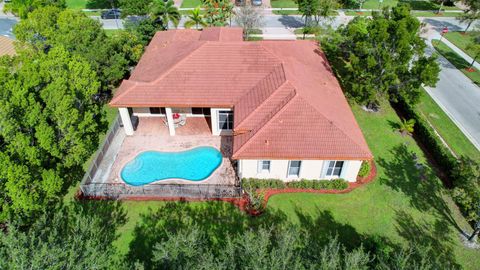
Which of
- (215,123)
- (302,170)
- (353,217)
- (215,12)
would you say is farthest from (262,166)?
(215,12)

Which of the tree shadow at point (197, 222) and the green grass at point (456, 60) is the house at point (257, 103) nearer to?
the tree shadow at point (197, 222)

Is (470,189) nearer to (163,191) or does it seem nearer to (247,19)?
(163,191)

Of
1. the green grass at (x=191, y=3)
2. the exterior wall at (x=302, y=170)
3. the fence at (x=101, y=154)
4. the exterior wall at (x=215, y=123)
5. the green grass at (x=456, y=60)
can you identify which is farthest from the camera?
the green grass at (x=191, y=3)

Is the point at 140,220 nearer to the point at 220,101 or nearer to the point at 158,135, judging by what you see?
the point at 158,135

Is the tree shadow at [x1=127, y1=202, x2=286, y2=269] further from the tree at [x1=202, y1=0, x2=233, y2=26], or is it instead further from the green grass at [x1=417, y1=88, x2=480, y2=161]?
the tree at [x1=202, y1=0, x2=233, y2=26]

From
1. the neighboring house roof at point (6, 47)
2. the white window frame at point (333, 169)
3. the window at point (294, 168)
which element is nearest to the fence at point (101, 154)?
the window at point (294, 168)

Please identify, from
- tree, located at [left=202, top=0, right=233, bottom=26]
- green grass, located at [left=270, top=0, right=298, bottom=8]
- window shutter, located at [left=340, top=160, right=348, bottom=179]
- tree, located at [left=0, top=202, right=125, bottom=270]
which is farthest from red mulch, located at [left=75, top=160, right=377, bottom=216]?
green grass, located at [left=270, top=0, right=298, bottom=8]
